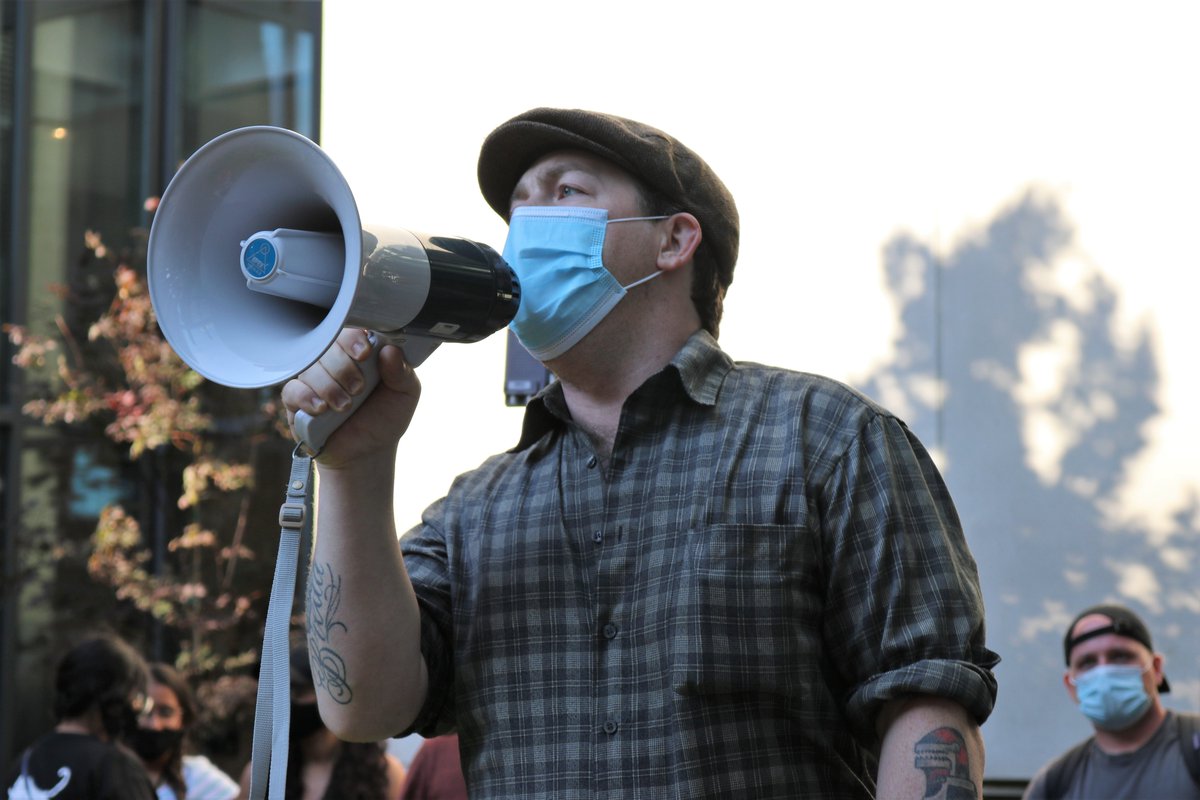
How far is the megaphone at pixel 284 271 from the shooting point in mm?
2068

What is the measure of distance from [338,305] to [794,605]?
0.83 meters

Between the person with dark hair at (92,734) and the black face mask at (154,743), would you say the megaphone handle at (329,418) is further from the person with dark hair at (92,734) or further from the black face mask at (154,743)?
the black face mask at (154,743)

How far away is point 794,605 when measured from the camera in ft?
7.34

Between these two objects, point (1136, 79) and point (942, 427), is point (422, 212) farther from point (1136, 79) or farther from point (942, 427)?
point (1136, 79)

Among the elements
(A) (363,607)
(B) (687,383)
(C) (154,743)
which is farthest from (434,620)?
(C) (154,743)

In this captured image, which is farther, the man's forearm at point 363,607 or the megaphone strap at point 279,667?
the man's forearm at point 363,607

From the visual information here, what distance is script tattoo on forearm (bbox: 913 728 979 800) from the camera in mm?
2123

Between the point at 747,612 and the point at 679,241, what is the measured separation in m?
0.78

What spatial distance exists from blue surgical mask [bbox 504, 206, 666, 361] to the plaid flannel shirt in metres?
0.18

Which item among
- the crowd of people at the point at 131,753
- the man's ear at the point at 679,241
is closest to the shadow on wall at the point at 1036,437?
the crowd of people at the point at 131,753

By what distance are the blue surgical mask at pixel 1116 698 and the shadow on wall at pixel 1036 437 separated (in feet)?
2.40

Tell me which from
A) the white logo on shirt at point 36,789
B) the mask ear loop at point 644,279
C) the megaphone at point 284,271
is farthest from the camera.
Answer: the white logo on shirt at point 36,789

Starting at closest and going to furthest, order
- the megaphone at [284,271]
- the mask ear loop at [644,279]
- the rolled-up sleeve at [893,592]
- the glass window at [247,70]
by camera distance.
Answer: the megaphone at [284,271] < the rolled-up sleeve at [893,592] < the mask ear loop at [644,279] < the glass window at [247,70]

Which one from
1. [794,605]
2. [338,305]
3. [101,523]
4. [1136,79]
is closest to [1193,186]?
[1136,79]
